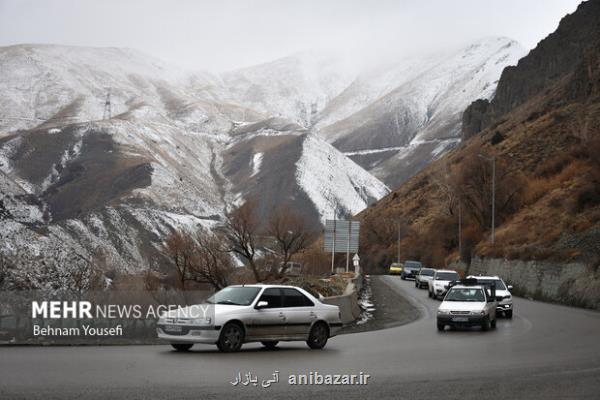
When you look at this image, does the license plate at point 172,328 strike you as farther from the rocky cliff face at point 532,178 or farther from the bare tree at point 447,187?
the bare tree at point 447,187

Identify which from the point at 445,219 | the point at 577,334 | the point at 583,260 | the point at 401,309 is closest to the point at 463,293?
the point at 577,334

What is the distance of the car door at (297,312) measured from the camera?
18203 mm

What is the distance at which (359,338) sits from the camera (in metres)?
22.1

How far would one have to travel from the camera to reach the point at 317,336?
18.7m

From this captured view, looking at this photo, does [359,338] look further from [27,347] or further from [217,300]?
[27,347]

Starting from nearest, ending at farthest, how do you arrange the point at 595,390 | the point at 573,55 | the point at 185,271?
the point at 595,390 < the point at 185,271 < the point at 573,55

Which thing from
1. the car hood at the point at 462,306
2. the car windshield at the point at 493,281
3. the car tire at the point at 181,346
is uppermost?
the car tire at the point at 181,346

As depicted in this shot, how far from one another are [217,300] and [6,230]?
56281mm

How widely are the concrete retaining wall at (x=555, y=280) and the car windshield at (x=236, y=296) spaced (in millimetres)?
24780

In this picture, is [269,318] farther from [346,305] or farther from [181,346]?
[346,305]

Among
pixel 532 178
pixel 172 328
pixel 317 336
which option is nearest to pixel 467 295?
pixel 317 336

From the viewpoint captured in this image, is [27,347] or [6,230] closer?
[27,347]

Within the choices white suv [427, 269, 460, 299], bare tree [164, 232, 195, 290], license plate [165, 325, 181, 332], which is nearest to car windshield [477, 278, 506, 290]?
white suv [427, 269, 460, 299]

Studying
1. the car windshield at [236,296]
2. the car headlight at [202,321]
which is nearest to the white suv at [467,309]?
the car windshield at [236,296]
